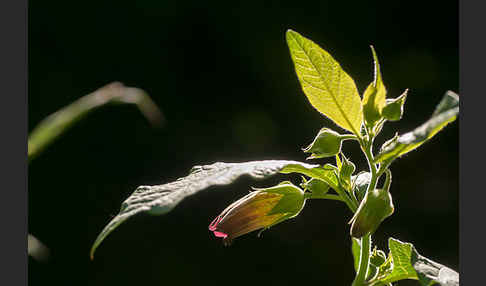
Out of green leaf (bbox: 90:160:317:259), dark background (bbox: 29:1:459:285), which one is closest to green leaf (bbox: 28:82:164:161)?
green leaf (bbox: 90:160:317:259)

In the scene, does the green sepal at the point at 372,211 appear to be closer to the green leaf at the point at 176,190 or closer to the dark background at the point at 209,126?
the green leaf at the point at 176,190

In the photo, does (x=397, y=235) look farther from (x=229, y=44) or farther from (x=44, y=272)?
(x=44, y=272)

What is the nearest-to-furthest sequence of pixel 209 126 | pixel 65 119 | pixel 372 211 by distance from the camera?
pixel 65 119 < pixel 372 211 < pixel 209 126

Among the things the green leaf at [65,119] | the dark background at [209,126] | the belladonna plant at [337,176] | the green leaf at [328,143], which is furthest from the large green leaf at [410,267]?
the dark background at [209,126]

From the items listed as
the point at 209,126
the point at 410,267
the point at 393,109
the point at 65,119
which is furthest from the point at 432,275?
the point at 209,126

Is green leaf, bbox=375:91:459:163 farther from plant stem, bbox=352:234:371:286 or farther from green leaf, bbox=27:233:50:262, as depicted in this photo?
green leaf, bbox=27:233:50:262

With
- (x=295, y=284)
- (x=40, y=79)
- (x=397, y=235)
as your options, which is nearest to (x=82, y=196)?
(x=40, y=79)

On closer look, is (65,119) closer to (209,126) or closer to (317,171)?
(317,171)

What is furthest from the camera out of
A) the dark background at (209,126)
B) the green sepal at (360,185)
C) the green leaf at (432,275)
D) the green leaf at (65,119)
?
the dark background at (209,126)
